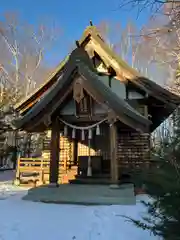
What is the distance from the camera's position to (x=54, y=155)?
8914 millimetres

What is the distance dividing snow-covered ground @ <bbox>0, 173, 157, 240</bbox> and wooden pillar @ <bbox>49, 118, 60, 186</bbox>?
4.63 ft

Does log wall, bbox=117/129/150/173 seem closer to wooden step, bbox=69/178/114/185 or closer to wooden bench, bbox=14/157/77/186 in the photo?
wooden step, bbox=69/178/114/185

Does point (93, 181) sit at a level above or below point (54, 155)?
below

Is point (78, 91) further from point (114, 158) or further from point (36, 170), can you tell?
point (36, 170)

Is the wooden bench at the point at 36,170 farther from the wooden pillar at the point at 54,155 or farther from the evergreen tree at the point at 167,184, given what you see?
the evergreen tree at the point at 167,184

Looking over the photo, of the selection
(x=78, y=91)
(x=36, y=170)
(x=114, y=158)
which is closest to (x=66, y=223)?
(x=114, y=158)

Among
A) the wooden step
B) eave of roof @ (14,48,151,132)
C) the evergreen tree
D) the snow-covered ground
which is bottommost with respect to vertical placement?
the snow-covered ground

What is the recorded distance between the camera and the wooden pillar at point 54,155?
8773 millimetres

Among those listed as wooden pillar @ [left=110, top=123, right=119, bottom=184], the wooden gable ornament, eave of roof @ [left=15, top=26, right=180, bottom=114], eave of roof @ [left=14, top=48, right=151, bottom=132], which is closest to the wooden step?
wooden pillar @ [left=110, top=123, right=119, bottom=184]

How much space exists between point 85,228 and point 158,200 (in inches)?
107

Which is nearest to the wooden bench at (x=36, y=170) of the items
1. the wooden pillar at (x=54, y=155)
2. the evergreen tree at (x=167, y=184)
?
Result: the wooden pillar at (x=54, y=155)

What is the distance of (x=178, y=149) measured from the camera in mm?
2900

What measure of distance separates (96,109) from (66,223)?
445cm

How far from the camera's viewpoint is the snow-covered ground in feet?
15.8
